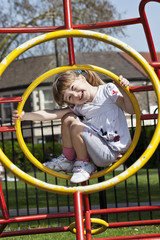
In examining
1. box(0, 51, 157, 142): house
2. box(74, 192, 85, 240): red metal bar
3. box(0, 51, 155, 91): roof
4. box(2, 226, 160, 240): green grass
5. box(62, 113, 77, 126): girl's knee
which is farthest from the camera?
box(0, 51, 155, 91): roof

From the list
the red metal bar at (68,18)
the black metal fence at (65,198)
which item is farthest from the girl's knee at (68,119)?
the black metal fence at (65,198)

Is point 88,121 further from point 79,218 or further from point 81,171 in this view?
point 79,218

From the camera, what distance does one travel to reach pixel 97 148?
9.39 feet

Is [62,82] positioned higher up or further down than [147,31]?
further down

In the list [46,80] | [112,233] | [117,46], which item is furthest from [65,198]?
[46,80]

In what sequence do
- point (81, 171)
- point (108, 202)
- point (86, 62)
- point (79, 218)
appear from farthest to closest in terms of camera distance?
point (86, 62), point (108, 202), point (81, 171), point (79, 218)

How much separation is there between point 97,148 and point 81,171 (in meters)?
0.19

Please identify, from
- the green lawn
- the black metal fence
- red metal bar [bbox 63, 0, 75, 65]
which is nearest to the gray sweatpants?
red metal bar [bbox 63, 0, 75, 65]

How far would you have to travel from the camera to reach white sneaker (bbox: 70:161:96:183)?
2.80 meters

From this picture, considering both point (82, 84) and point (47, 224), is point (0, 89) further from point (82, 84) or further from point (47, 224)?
point (82, 84)

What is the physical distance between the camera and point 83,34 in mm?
2697

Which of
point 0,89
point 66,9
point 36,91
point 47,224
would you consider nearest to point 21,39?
point 47,224

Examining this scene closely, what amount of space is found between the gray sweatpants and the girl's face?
0.23 metres

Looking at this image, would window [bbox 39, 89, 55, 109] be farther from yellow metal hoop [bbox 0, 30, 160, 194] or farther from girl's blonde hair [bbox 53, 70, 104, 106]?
yellow metal hoop [bbox 0, 30, 160, 194]
